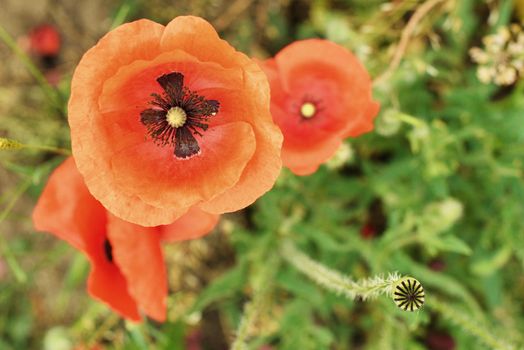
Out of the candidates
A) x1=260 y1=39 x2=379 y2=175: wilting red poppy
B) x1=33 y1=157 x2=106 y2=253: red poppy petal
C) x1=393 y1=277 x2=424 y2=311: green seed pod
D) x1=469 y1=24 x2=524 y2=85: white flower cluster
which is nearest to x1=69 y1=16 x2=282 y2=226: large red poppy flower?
x1=260 y1=39 x2=379 y2=175: wilting red poppy

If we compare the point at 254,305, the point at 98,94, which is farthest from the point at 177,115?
the point at 254,305

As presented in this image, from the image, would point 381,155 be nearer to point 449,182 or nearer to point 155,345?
point 449,182

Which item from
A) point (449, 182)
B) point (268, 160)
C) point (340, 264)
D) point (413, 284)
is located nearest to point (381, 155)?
point (449, 182)

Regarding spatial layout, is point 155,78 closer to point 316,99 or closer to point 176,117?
point 176,117

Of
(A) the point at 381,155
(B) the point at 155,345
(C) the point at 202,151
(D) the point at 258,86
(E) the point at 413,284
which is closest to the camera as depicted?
(E) the point at 413,284

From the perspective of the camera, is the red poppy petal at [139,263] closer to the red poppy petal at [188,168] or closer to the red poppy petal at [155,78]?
the red poppy petal at [188,168]

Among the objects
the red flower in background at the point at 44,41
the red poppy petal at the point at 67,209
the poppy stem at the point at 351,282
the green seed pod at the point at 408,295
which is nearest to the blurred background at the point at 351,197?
the red flower in background at the point at 44,41
